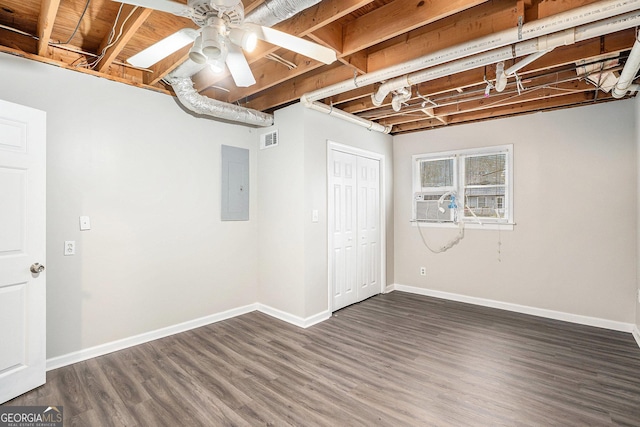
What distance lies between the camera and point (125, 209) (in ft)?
10.1

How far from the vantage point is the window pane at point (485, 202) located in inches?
169

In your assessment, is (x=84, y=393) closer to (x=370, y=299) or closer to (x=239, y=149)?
(x=239, y=149)

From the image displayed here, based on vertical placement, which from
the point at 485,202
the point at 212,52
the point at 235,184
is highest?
the point at 212,52

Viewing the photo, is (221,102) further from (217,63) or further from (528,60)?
(528,60)

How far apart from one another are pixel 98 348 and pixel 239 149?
8.39ft

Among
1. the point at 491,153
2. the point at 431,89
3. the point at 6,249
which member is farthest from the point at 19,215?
the point at 491,153

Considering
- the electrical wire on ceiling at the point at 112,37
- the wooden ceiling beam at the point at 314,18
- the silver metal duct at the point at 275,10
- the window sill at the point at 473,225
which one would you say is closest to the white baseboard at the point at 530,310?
the window sill at the point at 473,225

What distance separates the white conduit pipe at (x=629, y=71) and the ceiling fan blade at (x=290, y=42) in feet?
6.88

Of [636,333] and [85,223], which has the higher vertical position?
[85,223]

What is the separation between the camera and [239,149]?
13.2 feet

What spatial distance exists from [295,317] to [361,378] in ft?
4.33

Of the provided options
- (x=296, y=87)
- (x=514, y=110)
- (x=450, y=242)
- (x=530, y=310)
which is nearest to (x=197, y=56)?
(x=296, y=87)

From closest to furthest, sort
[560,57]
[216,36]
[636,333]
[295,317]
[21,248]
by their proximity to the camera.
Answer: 1. [216,36]
2. [21,248]
3. [560,57]
4. [636,333]
5. [295,317]

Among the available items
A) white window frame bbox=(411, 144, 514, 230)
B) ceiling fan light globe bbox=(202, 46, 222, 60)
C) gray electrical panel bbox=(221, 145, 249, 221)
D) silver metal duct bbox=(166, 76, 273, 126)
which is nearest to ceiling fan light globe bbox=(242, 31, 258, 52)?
ceiling fan light globe bbox=(202, 46, 222, 60)
